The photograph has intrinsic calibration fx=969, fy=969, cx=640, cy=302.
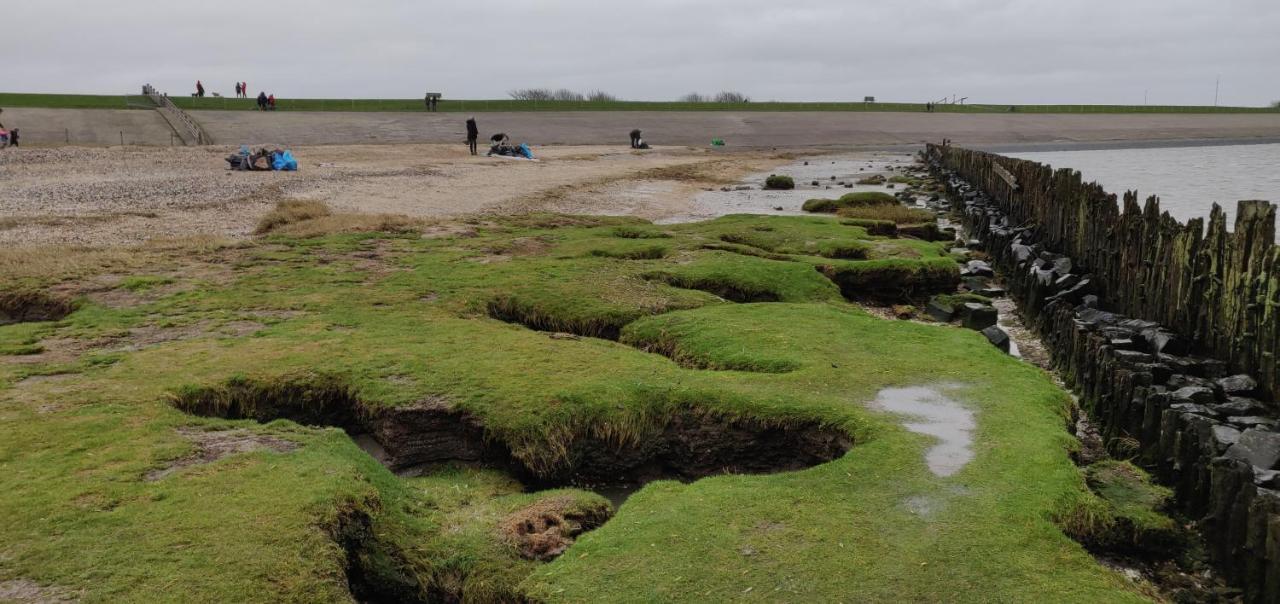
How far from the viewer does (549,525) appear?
245 inches

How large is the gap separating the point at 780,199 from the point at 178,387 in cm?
2578

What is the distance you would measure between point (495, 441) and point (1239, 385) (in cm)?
664

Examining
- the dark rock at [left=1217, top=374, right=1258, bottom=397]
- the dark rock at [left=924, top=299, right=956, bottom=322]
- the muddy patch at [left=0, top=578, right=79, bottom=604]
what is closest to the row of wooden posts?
the dark rock at [left=1217, top=374, right=1258, bottom=397]

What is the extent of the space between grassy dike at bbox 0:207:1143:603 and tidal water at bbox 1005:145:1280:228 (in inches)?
Result: 811

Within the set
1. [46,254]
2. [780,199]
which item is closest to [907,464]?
[46,254]

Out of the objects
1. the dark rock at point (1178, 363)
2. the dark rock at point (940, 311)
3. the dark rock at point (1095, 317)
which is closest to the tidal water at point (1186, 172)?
the dark rock at point (940, 311)

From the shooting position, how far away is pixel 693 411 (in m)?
7.96

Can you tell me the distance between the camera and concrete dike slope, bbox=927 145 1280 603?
20.6 ft

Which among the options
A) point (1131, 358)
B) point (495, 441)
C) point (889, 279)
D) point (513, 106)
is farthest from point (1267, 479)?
A: point (513, 106)

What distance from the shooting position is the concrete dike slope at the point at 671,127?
195 ft

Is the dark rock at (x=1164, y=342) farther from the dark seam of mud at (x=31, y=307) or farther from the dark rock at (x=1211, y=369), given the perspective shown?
the dark seam of mud at (x=31, y=307)

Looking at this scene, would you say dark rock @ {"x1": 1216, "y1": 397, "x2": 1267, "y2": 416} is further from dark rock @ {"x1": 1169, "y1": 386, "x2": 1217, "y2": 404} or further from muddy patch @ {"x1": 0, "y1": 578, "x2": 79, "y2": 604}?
muddy patch @ {"x1": 0, "y1": 578, "x2": 79, "y2": 604}

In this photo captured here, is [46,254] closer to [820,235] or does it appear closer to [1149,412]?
[820,235]

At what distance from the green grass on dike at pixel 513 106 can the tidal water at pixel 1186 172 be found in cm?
3700
